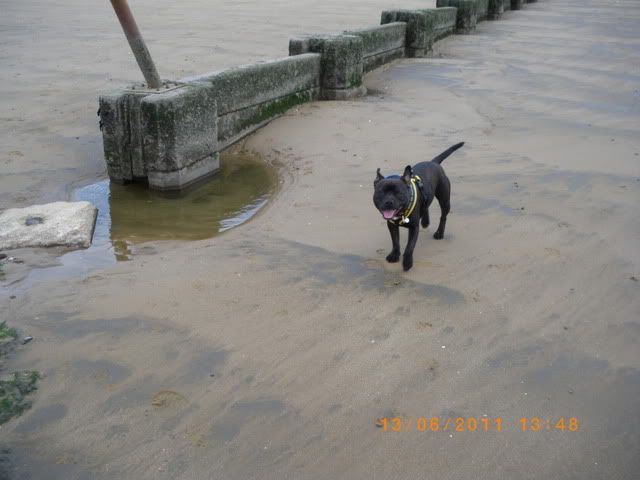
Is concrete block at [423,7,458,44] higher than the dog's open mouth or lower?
higher

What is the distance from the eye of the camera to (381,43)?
11.8 m

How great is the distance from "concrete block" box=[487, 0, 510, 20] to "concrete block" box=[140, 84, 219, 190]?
15.2 meters

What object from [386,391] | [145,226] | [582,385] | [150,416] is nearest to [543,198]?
[582,385]

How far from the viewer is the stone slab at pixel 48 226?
5.30m

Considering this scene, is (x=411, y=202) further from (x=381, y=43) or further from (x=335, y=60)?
(x=381, y=43)

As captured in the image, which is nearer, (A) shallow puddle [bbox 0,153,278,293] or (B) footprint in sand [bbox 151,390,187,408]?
(B) footprint in sand [bbox 151,390,187,408]

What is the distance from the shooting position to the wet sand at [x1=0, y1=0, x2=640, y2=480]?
3158 mm

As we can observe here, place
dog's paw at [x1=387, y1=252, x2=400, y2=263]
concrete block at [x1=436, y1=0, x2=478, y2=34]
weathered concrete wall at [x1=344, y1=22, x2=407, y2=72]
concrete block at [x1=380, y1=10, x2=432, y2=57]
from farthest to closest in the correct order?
concrete block at [x1=436, y1=0, x2=478, y2=34]
concrete block at [x1=380, y1=10, x2=432, y2=57]
weathered concrete wall at [x1=344, y1=22, x2=407, y2=72]
dog's paw at [x1=387, y1=252, x2=400, y2=263]

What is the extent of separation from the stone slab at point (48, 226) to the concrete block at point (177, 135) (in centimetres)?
91

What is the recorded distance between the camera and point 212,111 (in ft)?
23.2

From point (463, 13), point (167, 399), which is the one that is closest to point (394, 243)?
point (167, 399)

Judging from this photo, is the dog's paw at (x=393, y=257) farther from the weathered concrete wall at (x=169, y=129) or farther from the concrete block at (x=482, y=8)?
the concrete block at (x=482, y=8)

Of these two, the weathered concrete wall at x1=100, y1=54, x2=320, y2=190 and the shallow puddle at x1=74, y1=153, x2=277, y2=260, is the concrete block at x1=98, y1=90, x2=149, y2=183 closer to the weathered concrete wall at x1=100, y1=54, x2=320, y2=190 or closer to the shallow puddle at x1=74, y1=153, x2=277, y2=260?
the weathered concrete wall at x1=100, y1=54, x2=320, y2=190
